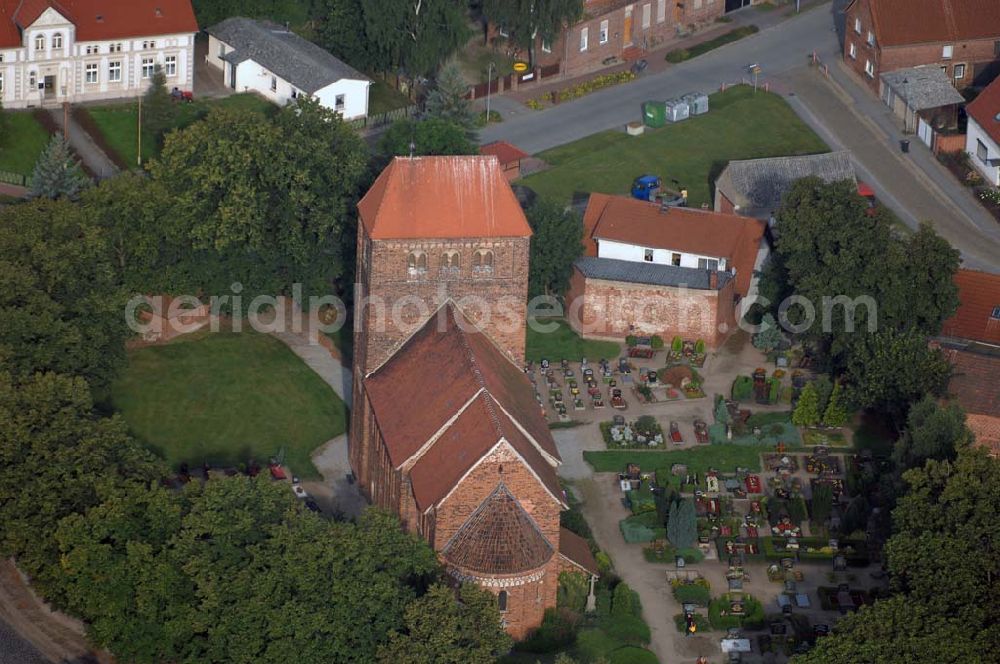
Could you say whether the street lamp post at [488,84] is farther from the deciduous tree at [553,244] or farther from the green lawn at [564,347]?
the green lawn at [564,347]

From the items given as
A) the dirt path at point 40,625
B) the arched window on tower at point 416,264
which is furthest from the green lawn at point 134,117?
the dirt path at point 40,625

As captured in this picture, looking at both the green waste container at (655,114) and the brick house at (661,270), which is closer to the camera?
the brick house at (661,270)

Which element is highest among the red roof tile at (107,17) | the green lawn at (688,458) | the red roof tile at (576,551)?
the red roof tile at (107,17)

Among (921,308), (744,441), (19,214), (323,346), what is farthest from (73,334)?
(921,308)

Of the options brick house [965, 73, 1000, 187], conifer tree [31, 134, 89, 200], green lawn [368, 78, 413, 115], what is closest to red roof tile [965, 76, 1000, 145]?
brick house [965, 73, 1000, 187]

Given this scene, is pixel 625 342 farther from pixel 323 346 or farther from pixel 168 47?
pixel 168 47

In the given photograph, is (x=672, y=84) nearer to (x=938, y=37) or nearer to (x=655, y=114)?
(x=655, y=114)

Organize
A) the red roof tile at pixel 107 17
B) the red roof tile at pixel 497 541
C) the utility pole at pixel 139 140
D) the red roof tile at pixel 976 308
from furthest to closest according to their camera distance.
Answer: the red roof tile at pixel 107 17, the utility pole at pixel 139 140, the red roof tile at pixel 976 308, the red roof tile at pixel 497 541
